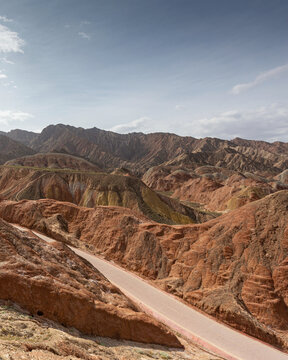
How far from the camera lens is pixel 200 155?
16775 centimetres

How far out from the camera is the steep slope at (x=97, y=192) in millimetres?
63969

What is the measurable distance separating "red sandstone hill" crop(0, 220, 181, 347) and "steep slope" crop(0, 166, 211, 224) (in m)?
43.4

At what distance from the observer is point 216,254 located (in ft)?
96.8

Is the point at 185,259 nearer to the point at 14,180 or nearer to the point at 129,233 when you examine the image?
the point at 129,233

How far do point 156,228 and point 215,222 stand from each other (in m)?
8.01

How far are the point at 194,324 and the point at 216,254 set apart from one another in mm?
8354

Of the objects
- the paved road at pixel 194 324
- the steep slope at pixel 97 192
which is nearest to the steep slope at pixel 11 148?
the steep slope at pixel 97 192

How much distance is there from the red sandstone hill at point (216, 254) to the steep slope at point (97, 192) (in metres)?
22.6

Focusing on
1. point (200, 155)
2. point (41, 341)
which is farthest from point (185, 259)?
point (200, 155)

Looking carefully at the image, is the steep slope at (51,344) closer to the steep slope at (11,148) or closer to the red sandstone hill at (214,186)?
the red sandstone hill at (214,186)

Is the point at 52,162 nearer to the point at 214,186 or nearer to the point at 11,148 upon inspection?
the point at 11,148

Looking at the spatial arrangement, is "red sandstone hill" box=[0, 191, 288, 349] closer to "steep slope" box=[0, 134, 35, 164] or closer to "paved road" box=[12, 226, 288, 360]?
"paved road" box=[12, 226, 288, 360]

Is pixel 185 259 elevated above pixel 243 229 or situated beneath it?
situated beneath

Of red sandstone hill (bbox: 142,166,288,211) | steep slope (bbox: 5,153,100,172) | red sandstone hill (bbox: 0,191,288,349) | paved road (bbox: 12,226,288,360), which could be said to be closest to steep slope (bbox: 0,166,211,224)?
red sandstone hill (bbox: 142,166,288,211)
